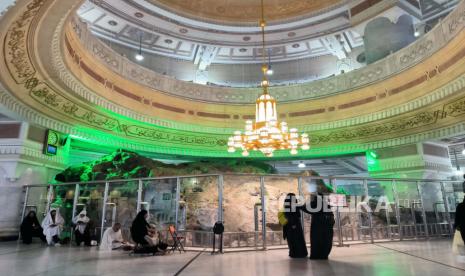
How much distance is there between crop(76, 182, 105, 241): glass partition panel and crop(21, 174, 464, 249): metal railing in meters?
0.02

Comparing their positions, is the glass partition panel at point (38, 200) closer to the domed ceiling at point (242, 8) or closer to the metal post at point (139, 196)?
the metal post at point (139, 196)

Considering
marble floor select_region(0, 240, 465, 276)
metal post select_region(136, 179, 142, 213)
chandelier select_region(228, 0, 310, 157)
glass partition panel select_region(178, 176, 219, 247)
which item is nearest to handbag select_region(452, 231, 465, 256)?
marble floor select_region(0, 240, 465, 276)

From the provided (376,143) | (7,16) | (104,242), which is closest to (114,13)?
(7,16)

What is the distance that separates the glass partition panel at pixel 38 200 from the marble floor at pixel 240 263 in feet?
8.24

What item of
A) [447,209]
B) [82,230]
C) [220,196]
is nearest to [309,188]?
[220,196]

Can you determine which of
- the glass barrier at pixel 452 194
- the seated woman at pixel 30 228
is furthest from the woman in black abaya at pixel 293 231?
the seated woman at pixel 30 228

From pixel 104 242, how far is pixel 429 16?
14.2 meters

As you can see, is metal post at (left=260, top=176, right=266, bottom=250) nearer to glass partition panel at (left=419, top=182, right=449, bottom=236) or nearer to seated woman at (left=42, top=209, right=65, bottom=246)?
glass partition panel at (left=419, top=182, right=449, bottom=236)

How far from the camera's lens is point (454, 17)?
28.1ft

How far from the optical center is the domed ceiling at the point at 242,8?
1243 centimetres

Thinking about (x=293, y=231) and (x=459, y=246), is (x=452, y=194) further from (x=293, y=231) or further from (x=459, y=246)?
(x=293, y=231)

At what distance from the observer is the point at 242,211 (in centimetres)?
617

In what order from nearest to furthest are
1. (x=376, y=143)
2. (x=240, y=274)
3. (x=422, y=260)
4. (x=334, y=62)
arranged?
(x=240, y=274) → (x=422, y=260) → (x=376, y=143) → (x=334, y=62)

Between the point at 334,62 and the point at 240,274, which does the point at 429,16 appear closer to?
the point at 334,62
